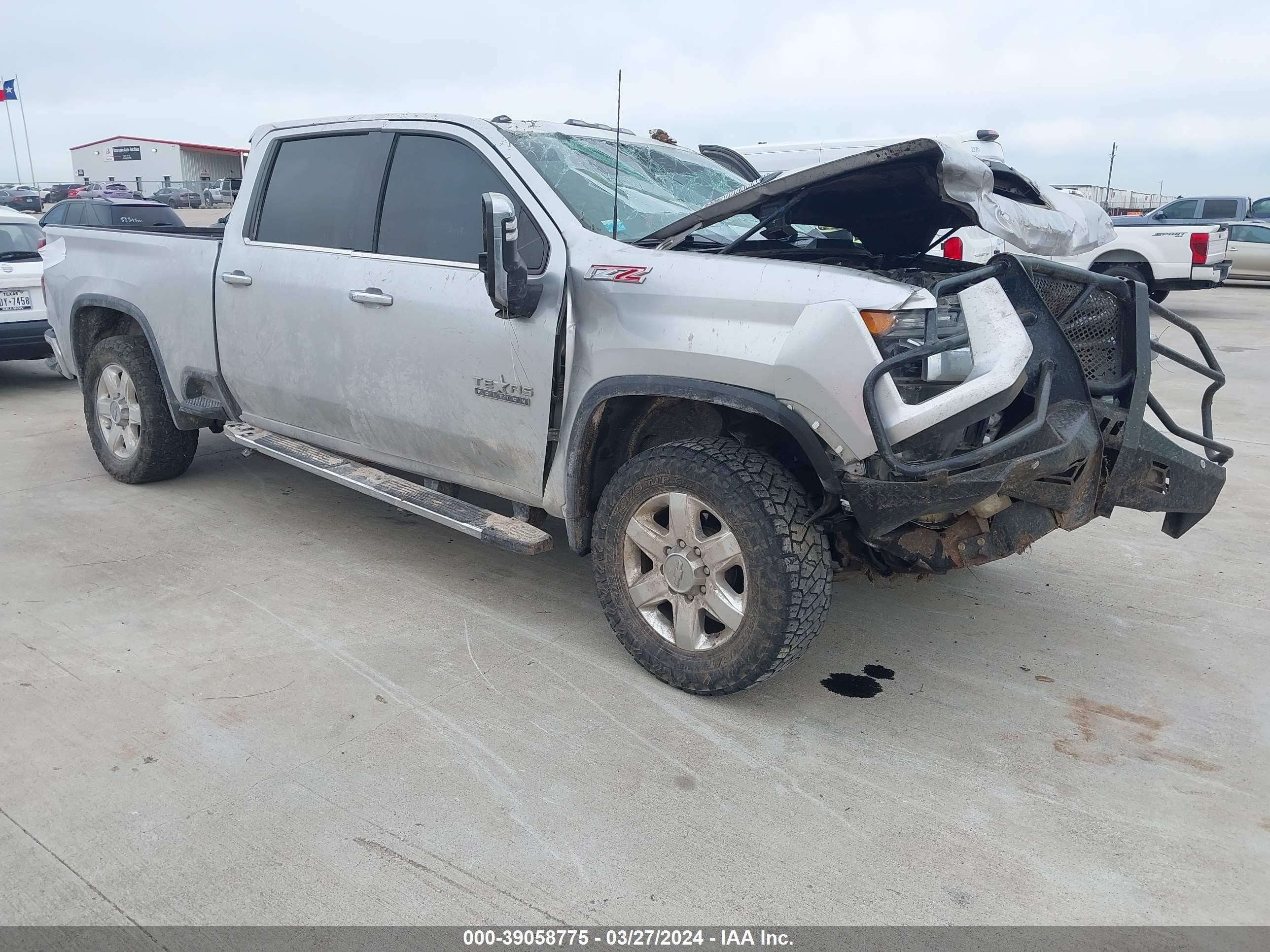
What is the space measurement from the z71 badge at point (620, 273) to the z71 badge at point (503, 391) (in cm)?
49

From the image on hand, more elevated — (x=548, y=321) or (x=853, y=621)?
(x=548, y=321)

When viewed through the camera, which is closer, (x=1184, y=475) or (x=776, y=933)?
(x=776, y=933)

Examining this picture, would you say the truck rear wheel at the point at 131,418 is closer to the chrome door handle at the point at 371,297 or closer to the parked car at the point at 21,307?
the chrome door handle at the point at 371,297

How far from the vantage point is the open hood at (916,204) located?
126 inches

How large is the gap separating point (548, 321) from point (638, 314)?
385mm

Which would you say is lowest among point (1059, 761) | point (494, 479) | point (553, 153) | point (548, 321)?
point (1059, 761)

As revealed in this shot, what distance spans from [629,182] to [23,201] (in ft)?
164

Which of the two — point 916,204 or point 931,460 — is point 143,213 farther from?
point 931,460

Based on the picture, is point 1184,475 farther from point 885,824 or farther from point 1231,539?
point 1231,539

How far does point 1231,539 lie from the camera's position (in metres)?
5.17

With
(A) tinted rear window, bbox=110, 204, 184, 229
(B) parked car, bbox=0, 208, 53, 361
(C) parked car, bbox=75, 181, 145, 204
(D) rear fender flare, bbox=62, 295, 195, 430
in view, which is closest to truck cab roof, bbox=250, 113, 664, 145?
(D) rear fender flare, bbox=62, 295, 195, 430

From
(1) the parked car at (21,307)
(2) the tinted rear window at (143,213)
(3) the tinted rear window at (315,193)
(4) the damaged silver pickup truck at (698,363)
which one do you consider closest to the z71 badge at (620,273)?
(4) the damaged silver pickup truck at (698,363)

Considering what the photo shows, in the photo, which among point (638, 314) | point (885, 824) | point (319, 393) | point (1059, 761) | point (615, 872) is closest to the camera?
point (615, 872)

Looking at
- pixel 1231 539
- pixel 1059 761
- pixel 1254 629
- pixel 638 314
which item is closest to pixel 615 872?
pixel 1059 761
